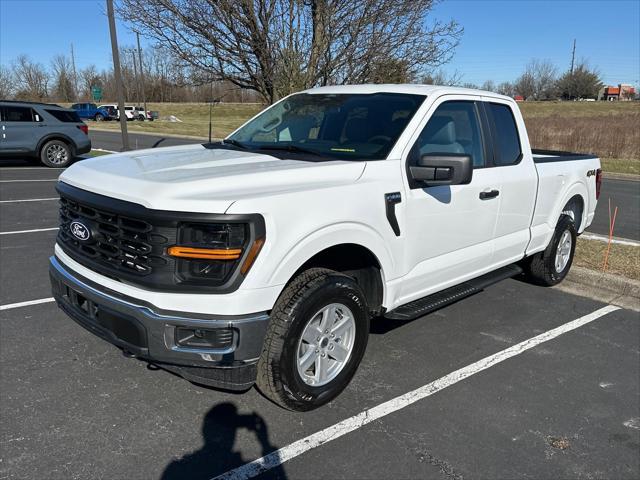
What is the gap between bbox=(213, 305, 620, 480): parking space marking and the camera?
2752 mm

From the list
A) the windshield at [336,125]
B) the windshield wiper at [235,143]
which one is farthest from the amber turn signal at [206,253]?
the windshield wiper at [235,143]

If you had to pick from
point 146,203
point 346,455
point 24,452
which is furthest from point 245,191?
point 24,452

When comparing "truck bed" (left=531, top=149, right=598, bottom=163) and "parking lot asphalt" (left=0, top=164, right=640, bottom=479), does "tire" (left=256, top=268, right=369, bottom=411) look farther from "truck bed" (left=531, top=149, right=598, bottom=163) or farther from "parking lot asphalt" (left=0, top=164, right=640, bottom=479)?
"truck bed" (left=531, top=149, right=598, bottom=163)

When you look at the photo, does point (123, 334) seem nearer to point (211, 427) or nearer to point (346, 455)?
point (211, 427)

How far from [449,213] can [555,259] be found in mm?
2353

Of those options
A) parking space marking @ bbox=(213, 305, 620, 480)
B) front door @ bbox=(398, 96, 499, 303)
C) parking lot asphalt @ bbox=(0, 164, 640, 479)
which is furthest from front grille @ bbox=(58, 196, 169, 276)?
front door @ bbox=(398, 96, 499, 303)

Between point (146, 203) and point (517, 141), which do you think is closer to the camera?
point (146, 203)

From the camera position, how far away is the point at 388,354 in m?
4.09

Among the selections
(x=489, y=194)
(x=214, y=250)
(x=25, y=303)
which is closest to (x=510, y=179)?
(x=489, y=194)

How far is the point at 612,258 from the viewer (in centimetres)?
648

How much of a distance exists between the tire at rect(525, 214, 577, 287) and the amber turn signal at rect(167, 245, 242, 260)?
3.99 m

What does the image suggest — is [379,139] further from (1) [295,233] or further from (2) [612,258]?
(2) [612,258]

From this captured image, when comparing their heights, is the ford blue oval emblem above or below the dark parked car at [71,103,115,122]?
below

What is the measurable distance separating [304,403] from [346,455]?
1.38ft
